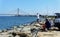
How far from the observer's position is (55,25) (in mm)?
21328

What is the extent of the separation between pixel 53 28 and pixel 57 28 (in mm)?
405

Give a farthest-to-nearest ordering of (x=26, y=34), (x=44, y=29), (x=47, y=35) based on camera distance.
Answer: (x=44, y=29) → (x=47, y=35) → (x=26, y=34)

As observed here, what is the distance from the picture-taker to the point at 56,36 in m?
16.8

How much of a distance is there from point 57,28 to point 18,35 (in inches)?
212

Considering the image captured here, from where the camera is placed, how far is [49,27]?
67.6ft

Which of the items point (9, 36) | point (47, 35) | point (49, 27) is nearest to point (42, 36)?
point (47, 35)

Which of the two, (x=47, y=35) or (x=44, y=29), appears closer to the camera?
(x=47, y=35)

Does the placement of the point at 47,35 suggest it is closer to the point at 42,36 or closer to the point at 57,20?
the point at 42,36

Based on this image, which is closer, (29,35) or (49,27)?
(29,35)

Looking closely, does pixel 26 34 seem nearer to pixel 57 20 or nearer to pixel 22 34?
pixel 22 34

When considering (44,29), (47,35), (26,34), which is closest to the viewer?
(26,34)

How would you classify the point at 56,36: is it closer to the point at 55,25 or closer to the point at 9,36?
the point at 9,36

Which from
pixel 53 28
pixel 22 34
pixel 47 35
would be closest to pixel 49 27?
pixel 53 28

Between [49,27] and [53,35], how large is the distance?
3432 millimetres
